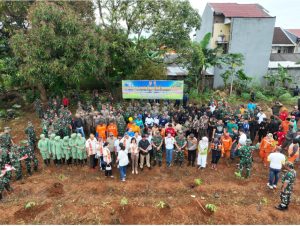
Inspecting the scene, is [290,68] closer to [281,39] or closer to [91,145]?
[281,39]

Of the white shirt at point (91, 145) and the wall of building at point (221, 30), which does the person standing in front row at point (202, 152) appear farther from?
the wall of building at point (221, 30)

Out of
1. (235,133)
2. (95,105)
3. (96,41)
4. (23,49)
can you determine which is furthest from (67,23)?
(235,133)

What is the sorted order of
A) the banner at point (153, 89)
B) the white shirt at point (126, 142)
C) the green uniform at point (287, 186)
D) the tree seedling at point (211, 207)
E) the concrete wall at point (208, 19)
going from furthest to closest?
the concrete wall at point (208, 19)
the banner at point (153, 89)
the white shirt at point (126, 142)
the tree seedling at point (211, 207)
the green uniform at point (287, 186)

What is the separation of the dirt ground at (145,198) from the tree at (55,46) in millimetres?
4810

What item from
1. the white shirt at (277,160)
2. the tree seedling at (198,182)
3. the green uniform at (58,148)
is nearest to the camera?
the white shirt at (277,160)

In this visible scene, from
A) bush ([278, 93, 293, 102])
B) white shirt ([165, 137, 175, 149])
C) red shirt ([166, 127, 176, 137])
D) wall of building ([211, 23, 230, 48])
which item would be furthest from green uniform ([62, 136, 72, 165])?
wall of building ([211, 23, 230, 48])

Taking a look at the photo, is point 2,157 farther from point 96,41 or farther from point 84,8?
point 84,8

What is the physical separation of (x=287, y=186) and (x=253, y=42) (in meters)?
14.9

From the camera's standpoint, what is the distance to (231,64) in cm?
1745

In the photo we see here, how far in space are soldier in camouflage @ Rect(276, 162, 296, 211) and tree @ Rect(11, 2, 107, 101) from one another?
9.69 meters

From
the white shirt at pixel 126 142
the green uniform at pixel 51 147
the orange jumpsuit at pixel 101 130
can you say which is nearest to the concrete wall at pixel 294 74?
the orange jumpsuit at pixel 101 130

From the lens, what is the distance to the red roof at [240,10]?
1894cm

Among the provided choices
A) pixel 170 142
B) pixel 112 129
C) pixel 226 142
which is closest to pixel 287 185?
pixel 226 142

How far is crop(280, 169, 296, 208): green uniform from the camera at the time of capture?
6.80 meters
